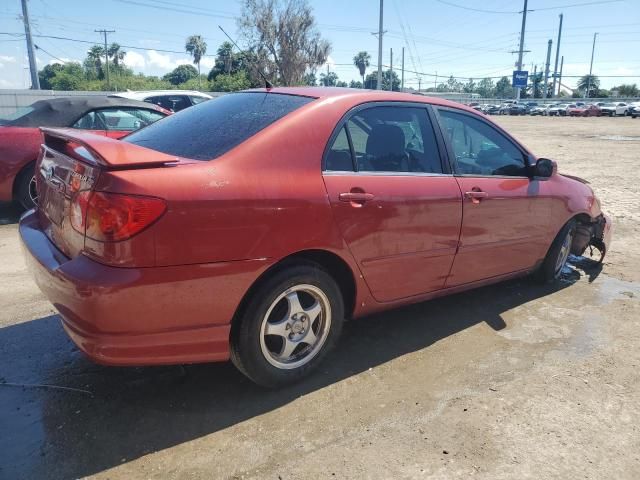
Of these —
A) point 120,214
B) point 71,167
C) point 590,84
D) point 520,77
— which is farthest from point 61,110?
point 590,84

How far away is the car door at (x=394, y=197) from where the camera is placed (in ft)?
9.41

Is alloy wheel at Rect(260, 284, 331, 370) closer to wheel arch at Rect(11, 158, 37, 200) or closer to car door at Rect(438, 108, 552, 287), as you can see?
car door at Rect(438, 108, 552, 287)

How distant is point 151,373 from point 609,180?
11059mm

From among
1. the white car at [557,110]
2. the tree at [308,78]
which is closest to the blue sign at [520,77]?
the white car at [557,110]

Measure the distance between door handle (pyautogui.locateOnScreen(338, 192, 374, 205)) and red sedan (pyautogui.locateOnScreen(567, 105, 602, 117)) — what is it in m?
63.0

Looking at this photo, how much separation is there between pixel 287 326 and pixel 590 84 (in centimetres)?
11953

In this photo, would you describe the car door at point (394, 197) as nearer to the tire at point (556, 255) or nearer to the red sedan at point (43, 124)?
the tire at point (556, 255)

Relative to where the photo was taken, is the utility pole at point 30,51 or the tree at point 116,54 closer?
the utility pole at point 30,51

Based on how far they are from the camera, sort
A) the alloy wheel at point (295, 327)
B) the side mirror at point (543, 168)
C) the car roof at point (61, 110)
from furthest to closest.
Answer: the car roof at point (61, 110) < the side mirror at point (543, 168) < the alloy wheel at point (295, 327)

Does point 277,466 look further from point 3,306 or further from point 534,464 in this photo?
point 3,306

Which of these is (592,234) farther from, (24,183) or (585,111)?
(585,111)

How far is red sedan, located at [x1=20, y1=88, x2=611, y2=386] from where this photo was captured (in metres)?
2.24

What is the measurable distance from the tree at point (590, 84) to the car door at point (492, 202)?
4186 inches

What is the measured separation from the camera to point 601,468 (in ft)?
7.70
